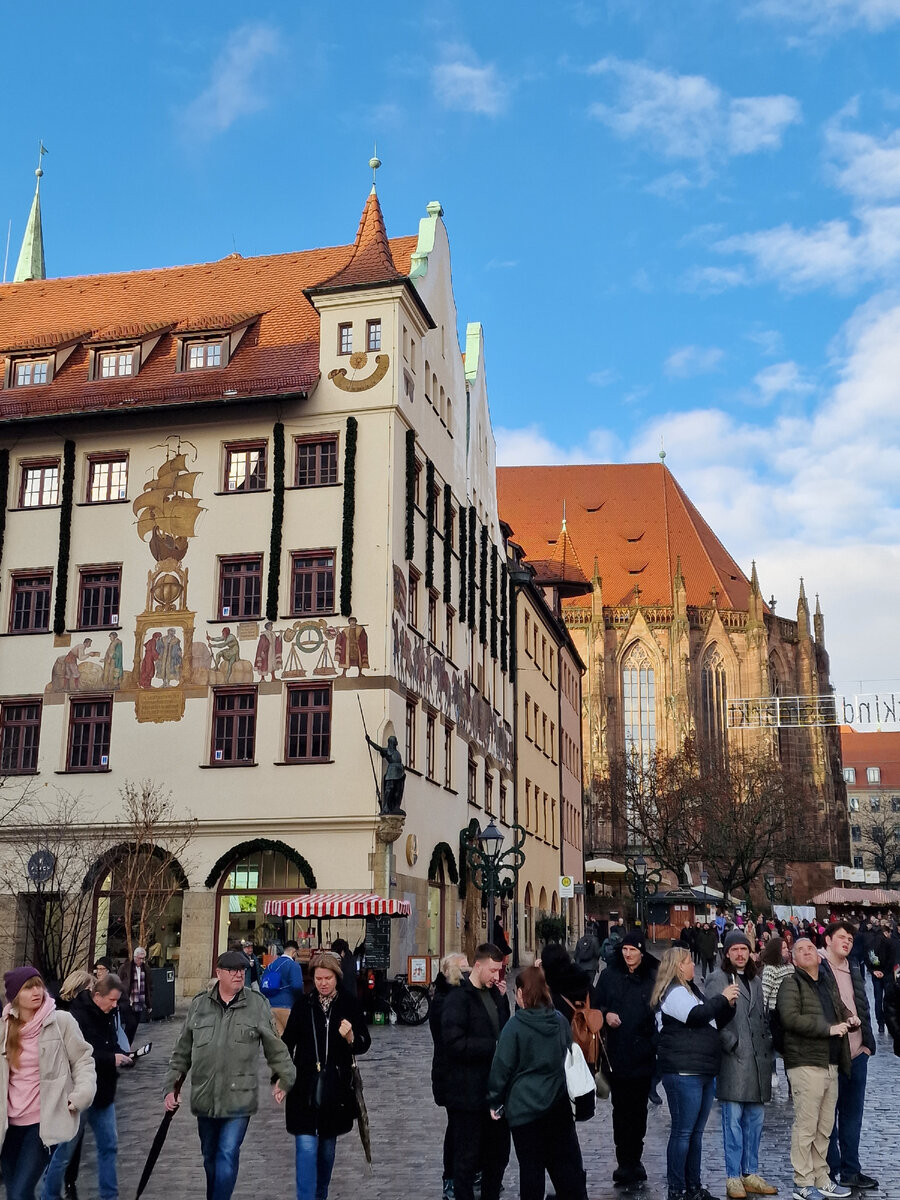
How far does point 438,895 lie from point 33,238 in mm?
43807

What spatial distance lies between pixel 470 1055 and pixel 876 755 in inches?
5206

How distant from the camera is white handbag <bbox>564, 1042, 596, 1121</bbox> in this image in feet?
23.5

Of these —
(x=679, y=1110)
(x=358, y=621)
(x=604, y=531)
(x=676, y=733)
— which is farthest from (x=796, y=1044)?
(x=604, y=531)

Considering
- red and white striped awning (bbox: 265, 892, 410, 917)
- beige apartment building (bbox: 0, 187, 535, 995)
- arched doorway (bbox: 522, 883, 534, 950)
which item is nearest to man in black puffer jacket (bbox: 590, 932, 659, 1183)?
red and white striped awning (bbox: 265, 892, 410, 917)

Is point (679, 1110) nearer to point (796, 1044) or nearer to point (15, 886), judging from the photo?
point (796, 1044)

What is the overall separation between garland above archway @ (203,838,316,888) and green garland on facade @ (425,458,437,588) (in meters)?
7.01

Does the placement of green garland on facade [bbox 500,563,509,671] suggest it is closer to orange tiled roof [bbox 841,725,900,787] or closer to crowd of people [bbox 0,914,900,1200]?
crowd of people [bbox 0,914,900,1200]

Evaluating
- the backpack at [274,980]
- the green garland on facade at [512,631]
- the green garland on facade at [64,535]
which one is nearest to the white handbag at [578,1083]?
the backpack at [274,980]

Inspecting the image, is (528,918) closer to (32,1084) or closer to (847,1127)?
(847,1127)

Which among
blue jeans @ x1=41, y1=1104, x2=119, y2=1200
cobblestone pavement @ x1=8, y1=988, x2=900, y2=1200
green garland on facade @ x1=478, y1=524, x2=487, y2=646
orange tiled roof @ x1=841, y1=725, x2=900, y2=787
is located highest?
orange tiled roof @ x1=841, y1=725, x2=900, y2=787

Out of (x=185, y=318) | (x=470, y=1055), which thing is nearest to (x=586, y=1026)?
(x=470, y=1055)

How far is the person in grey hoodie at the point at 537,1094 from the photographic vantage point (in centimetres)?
713

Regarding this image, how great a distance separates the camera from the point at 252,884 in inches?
1070

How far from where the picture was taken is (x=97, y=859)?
90.7 feet
